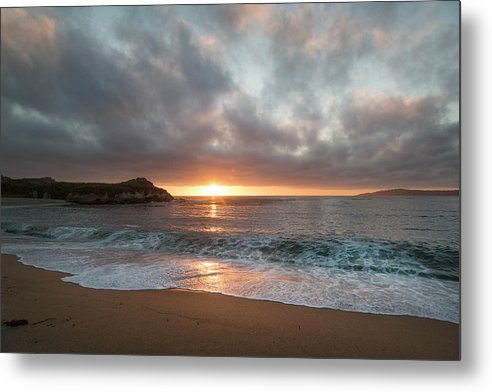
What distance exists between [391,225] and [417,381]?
2154mm

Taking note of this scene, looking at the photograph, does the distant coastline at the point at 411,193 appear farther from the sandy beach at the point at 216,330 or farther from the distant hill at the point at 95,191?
the distant hill at the point at 95,191

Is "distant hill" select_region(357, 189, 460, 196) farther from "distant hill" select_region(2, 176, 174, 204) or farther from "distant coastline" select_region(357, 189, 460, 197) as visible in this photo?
"distant hill" select_region(2, 176, 174, 204)

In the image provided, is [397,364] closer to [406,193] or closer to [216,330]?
[216,330]

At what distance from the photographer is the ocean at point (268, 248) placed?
6.90 feet

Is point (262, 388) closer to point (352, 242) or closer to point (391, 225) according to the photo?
point (352, 242)

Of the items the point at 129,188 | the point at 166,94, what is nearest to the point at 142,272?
the point at 129,188

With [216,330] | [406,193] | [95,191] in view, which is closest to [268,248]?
[216,330]

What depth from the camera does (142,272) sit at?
8.81 feet

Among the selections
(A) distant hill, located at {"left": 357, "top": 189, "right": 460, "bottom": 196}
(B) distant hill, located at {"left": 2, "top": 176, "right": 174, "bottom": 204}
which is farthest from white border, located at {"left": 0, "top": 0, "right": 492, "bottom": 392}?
(B) distant hill, located at {"left": 2, "top": 176, "right": 174, "bottom": 204}

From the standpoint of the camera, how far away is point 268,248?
336cm

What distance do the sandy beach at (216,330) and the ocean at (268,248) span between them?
0.15 metres

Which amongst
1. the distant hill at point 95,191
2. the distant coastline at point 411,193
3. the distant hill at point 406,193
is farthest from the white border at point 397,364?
the distant hill at point 95,191

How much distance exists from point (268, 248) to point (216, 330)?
1.65m

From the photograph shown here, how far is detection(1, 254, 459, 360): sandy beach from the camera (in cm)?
171
